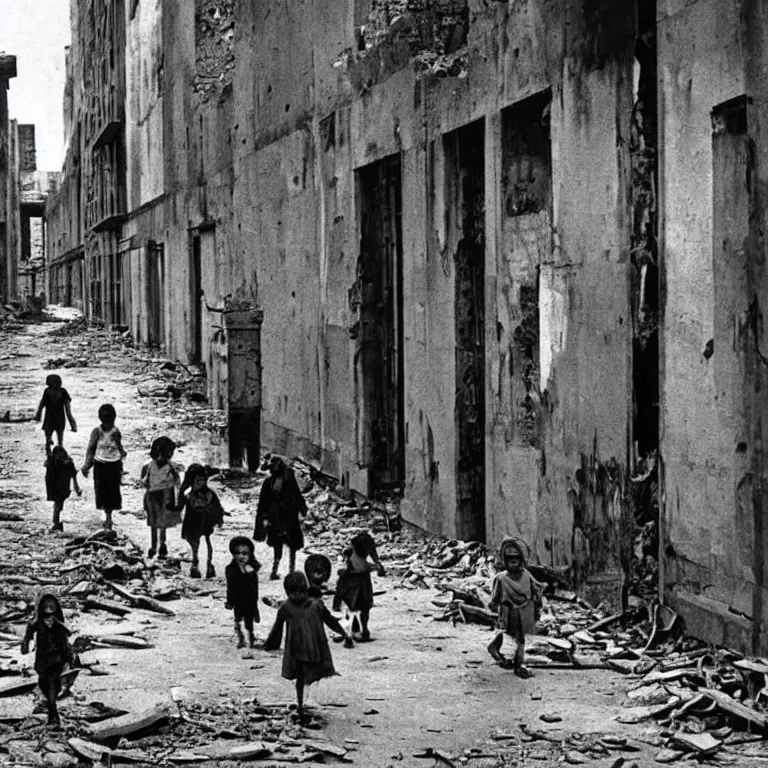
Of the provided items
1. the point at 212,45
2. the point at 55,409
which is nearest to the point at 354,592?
the point at 55,409

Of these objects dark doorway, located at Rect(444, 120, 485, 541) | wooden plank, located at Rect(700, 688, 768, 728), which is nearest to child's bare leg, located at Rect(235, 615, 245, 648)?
wooden plank, located at Rect(700, 688, 768, 728)

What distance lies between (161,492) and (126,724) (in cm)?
473

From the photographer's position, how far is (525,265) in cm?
996

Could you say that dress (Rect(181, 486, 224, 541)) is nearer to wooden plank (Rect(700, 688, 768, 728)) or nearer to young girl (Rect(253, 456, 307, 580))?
young girl (Rect(253, 456, 307, 580))

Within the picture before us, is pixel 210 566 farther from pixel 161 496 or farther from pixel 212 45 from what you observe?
pixel 212 45

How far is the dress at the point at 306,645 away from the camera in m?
6.73

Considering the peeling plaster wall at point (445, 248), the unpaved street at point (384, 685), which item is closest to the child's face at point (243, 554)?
the unpaved street at point (384, 685)

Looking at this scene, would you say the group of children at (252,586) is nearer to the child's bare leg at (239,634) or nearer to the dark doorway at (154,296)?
the child's bare leg at (239,634)

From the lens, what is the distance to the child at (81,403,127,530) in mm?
11922

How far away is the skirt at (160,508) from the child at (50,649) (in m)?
4.25

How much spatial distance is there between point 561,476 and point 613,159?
6.74 feet

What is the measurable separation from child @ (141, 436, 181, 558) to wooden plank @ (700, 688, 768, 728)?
5288 millimetres

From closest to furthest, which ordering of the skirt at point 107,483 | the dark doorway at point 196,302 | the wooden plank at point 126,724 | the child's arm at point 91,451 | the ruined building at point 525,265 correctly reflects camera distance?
the wooden plank at point 126,724 → the ruined building at point 525,265 → the child's arm at point 91,451 → the skirt at point 107,483 → the dark doorway at point 196,302

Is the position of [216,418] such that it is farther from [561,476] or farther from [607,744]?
[607,744]
